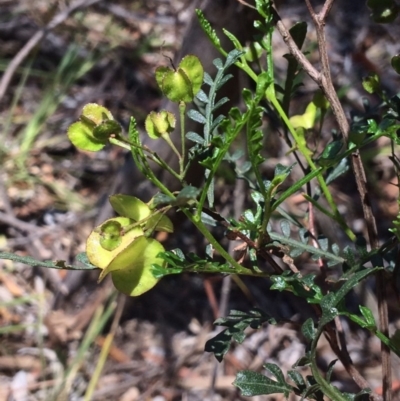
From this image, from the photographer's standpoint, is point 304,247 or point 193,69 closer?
point 193,69

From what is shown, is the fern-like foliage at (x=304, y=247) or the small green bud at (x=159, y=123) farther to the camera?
the fern-like foliage at (x=304, y=247)

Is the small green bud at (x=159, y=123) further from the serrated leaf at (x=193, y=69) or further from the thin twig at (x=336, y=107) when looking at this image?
the thin twig at (x=336, y=107)

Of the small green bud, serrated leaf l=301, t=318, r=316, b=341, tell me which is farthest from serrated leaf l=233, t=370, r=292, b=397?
the small green bud

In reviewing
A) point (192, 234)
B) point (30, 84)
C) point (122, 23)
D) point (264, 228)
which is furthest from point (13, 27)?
point (264, 228)

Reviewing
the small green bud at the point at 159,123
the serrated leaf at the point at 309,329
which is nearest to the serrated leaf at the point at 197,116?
the small green bud at the point at 159,123

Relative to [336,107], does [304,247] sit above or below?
below

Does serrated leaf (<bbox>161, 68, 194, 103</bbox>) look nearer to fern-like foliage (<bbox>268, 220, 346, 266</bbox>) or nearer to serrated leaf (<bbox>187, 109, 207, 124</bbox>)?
serrated leaf (<bbox>187, 109, 207, 124</bbox>)

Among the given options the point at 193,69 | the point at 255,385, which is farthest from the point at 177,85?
the point at 255,385

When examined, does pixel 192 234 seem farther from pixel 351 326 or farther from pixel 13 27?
pixel 13 27

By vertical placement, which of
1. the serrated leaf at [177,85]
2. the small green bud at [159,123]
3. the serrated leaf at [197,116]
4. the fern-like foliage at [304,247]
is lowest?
the fern-like foliage at [304,247]

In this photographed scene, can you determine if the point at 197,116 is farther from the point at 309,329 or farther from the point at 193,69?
the point at 309,329

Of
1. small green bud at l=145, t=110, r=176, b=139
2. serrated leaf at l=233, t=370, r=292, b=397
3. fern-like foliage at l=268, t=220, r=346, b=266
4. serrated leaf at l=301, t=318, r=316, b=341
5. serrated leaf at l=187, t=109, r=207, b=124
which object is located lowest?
serrated leaf at l=233, t=370, r=292, b=397
